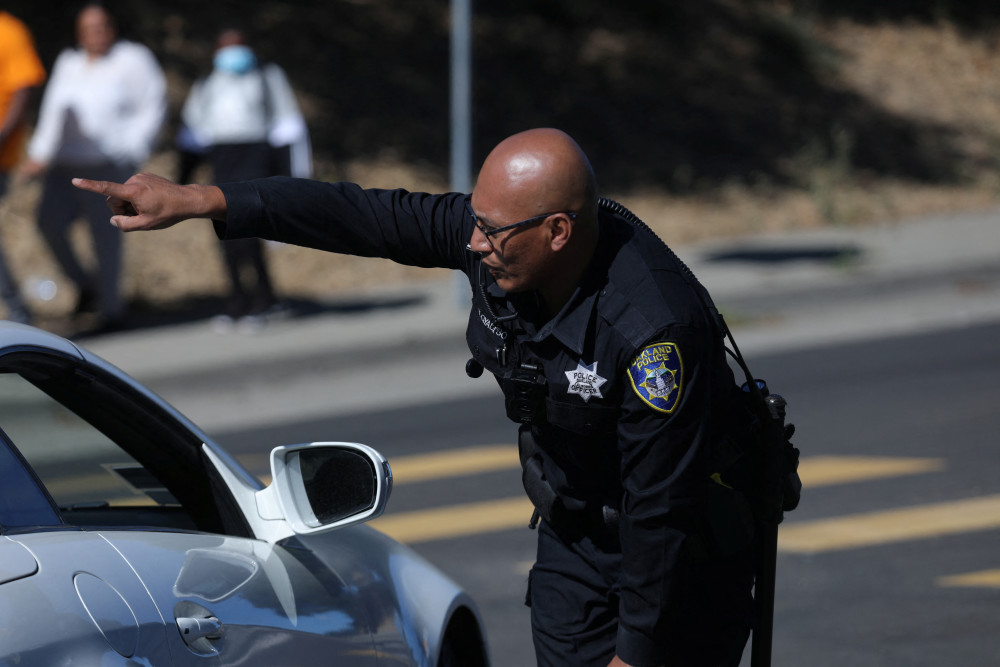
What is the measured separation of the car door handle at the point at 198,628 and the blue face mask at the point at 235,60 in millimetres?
7649

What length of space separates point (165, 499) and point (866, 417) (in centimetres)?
507

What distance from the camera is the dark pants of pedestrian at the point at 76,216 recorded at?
9.43 meters

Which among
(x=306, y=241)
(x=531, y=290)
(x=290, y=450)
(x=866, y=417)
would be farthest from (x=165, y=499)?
(x=866, y=417)

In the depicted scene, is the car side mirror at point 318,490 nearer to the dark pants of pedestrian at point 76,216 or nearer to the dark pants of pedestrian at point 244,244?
the dark pants of pedestrian at point 244,244

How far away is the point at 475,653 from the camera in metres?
3.27

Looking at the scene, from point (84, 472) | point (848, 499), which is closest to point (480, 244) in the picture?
point (84, 472)

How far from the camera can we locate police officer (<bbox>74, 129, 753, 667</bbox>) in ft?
8.08

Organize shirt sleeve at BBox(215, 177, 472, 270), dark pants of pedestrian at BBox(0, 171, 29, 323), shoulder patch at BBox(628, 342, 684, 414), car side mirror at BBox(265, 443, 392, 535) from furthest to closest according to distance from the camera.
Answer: dark pants of pedestrian at BBox(0, 171, 29, 323)
shirt sleeve at BBox(215, 177, 472, 270)
car side mirror at BBox(265, 443, 392, 535)
shoulder patch at BBox(628, 342, 684, 414)

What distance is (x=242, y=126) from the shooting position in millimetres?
9391

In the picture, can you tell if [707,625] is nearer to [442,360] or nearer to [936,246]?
[442,360]

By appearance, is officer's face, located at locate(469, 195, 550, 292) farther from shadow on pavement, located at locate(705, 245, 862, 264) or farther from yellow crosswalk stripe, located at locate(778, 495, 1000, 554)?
shadow on pavement, located at locate(705, 245, 862, 264)

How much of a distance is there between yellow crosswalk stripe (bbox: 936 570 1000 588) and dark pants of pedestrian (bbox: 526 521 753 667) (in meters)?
2.45

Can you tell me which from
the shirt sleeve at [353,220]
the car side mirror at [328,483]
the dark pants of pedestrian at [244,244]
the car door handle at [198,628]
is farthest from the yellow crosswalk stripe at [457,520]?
the dark pants of pedestrian at [244,244]

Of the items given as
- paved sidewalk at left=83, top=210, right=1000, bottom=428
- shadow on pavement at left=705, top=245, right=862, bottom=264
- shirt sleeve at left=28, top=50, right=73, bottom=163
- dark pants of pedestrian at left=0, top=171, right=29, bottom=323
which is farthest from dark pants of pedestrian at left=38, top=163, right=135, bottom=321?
shadow on pavement at left=705, top=245, right=862, bottom=264
